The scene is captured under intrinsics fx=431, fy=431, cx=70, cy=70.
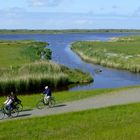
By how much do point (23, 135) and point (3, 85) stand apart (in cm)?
3013

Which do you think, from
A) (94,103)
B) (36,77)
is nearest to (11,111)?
(94,103)

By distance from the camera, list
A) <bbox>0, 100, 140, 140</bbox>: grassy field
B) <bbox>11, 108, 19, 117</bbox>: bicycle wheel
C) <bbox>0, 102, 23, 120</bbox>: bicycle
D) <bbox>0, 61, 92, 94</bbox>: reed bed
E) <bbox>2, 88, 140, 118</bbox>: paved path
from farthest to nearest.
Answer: <bbox>0, 61, 92, 94</bbox>: reed bed, <bbox>2, 88, 140, 118</bbox>: paved path, <bbox>11, 108, 19, 117</bbox>: bicycle wheel, <bbox>0, 102, 23, 120</bbox>: bicycle, <bbox>0, 100, 140, 140</bbox>: grassy field

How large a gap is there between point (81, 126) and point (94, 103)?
9228mm

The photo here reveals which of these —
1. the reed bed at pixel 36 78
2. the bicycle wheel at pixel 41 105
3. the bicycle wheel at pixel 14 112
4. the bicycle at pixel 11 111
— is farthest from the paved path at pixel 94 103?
the reed bed at pixel 36 78

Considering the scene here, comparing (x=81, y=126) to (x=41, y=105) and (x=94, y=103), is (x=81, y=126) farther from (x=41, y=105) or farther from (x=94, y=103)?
(x=94, y=103)

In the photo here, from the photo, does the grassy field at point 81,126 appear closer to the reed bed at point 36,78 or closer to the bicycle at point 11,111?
the bicycle at point 11,111

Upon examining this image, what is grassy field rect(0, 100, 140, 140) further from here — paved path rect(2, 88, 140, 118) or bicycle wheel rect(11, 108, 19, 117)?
bicycle wheel rect(11, 108, 19, 117)

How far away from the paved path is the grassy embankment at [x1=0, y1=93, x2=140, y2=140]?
2.42 m

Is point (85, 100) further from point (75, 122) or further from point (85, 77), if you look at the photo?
point (85, 77)

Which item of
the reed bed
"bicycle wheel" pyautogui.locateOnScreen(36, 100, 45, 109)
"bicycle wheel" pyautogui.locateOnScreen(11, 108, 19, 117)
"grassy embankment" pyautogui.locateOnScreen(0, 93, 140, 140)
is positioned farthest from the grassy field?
the reed bed

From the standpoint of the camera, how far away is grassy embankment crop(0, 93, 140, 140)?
1109 inches

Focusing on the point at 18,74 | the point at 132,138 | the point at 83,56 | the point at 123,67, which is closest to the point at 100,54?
the point at 83,56

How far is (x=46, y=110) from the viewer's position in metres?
38.0

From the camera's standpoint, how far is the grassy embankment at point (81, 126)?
28.2m
